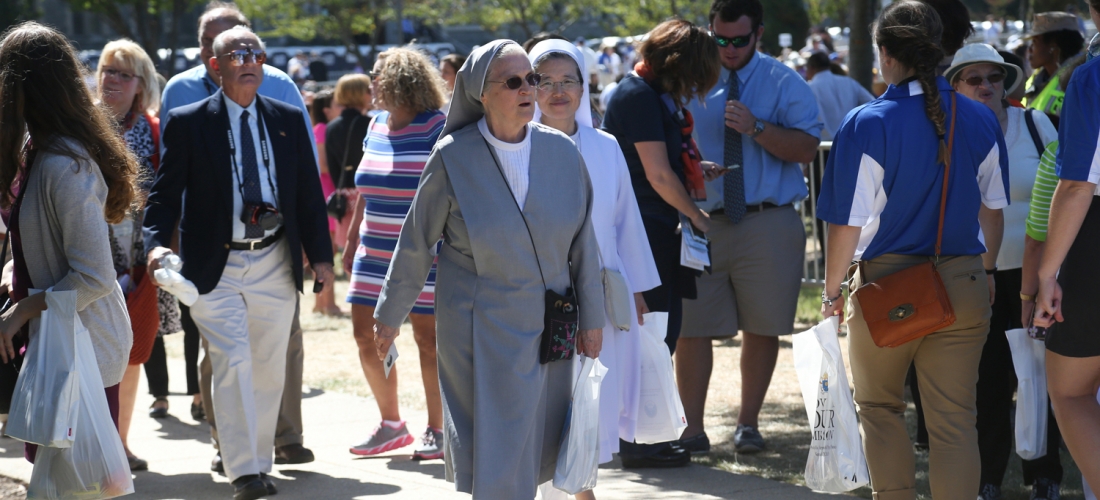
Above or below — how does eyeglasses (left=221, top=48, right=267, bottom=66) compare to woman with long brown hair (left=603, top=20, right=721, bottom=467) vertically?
above

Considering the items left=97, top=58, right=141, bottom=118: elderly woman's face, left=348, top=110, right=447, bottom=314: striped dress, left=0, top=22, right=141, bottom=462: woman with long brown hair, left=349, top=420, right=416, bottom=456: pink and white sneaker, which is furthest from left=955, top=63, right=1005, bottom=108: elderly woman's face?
left=97, top=58, right=141, bottom=118: elderly woman's face

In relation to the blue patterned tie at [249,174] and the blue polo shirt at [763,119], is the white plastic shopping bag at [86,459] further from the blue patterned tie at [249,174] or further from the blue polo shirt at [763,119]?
the blue polo shirt at [763,119]

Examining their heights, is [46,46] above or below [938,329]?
above

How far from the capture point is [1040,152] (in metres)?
5.17

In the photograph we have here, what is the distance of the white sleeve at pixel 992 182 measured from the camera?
418cm

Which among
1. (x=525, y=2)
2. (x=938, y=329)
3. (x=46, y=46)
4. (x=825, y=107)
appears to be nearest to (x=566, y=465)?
(x=938, y=329)

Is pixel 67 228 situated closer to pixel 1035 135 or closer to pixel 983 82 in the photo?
pixel 983 82

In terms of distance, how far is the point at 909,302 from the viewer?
3.97 meters

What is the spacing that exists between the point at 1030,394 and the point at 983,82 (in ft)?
4.53

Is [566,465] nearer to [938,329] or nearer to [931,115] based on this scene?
[938,329]

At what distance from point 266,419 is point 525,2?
103 ft

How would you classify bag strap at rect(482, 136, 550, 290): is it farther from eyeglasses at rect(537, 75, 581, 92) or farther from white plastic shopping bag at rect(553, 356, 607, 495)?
eyeglasses at rect(537, 75, 581, 92)

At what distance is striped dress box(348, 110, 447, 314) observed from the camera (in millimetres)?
5820

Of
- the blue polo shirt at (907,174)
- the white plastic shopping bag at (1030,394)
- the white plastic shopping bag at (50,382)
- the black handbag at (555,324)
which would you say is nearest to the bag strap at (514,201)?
the black handbag at (555,324)
